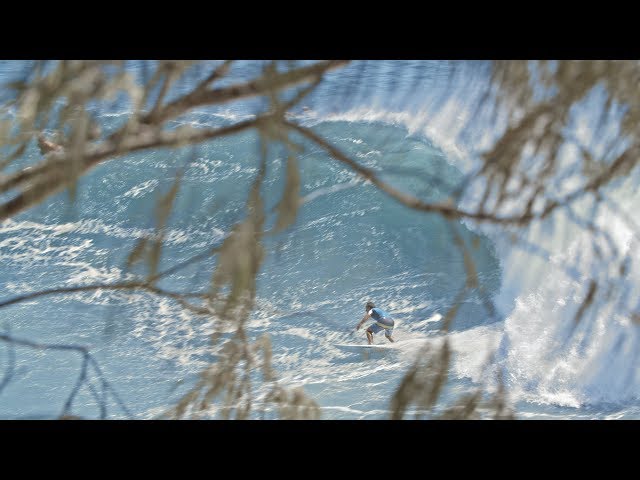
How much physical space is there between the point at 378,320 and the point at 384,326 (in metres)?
0.02

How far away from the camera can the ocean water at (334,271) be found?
250 centimetres

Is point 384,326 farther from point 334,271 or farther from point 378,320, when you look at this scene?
point 334,271

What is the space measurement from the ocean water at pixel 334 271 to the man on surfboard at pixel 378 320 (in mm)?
17

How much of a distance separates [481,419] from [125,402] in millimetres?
869

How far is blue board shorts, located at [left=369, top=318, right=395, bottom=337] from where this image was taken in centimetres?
254

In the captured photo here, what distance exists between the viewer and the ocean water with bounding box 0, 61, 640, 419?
250cm

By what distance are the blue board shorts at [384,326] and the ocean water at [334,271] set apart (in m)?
0.02

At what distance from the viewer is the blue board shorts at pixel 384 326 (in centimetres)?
254

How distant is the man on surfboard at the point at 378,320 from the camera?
2.54 metres

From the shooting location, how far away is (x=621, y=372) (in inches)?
101

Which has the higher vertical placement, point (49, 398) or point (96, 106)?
point (96, 106)

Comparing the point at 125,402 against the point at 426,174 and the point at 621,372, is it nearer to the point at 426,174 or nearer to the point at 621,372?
the point at 426,174

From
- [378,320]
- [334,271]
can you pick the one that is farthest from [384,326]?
[334,271]

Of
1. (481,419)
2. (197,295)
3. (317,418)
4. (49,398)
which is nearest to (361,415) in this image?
(317,418)
